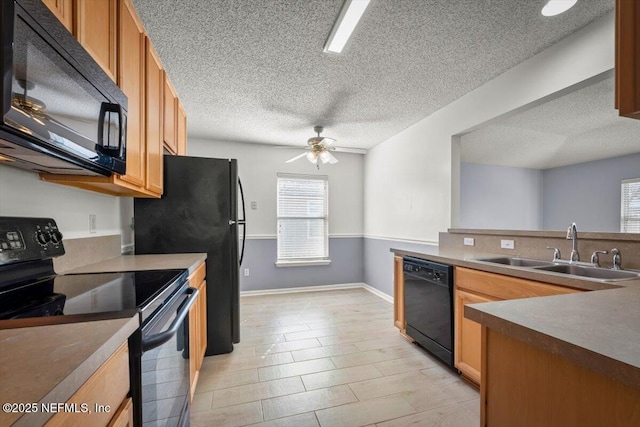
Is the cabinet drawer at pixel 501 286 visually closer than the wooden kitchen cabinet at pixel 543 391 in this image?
No

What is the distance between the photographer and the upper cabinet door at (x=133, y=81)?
1.39 m

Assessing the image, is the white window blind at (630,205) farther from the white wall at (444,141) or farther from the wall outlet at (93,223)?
the wall outlet at (93,223)

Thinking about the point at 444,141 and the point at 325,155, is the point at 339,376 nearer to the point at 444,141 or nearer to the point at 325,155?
the point at 325,155

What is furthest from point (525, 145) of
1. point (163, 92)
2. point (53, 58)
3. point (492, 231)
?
point (53, 58)

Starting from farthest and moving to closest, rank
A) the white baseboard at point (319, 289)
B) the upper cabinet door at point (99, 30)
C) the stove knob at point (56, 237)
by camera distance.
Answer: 1. the white baseboard at point (319, 289)
2. the stove knob at point (56, 237)
3. the upper cabinet door at point (99, 30)

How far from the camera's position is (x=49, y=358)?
1.78ft

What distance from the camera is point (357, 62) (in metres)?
2.14

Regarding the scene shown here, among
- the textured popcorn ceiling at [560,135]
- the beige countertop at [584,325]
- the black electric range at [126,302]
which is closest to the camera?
the beige countertop at [584,325]

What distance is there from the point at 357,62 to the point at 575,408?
7.34ft

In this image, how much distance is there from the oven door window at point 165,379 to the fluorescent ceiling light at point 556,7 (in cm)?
250

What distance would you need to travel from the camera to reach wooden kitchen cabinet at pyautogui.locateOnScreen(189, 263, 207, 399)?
1.69m

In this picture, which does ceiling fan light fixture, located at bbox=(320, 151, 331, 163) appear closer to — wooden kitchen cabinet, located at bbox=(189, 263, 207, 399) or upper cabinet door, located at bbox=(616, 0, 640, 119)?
wooden kitchen cabinet, located at bbox=(189, 263, 207, 399)

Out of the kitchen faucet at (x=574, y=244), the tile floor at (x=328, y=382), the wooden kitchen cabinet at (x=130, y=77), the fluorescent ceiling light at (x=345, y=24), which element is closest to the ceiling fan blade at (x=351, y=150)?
the fluorescent ceiling light at (x=345, y=24)

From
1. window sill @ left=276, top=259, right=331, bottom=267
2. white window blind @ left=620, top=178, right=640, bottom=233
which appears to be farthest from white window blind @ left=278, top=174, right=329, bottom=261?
white window blind @ left=620, top=178, right=640, bottom=233
